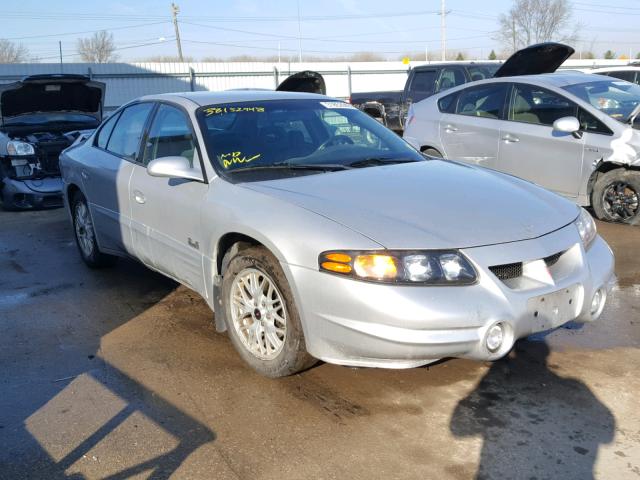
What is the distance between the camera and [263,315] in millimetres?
3643

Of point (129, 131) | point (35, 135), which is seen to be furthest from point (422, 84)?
point (129, 131)

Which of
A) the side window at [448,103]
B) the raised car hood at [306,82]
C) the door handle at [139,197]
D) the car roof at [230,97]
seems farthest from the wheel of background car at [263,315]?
the raised car hood at [306,82]

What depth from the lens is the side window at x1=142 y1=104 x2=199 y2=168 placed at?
447cm

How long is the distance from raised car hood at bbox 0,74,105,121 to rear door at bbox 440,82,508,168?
497 cm

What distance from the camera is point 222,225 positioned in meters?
3.79

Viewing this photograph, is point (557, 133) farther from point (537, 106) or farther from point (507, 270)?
point (507, 270)

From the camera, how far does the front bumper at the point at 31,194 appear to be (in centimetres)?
870

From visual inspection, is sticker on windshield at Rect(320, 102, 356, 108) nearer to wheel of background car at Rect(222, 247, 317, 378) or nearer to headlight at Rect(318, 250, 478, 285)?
wheel of background car at Rect(222, 247, 317, 378)

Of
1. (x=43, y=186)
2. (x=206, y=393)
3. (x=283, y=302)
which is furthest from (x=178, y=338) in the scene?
(x=43, y=186)

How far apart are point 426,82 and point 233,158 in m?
9.98

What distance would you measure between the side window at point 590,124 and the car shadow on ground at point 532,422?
3853 mm

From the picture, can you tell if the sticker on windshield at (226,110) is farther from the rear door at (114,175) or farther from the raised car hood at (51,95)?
the raised car hood at (51,95)

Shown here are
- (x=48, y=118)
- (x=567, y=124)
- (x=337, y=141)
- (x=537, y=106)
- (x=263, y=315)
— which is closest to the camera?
(x=263, y=315)

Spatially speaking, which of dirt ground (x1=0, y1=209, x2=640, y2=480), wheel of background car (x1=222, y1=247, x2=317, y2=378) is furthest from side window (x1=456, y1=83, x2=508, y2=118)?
wheel of background car (x1=222, y1=247, x2=317, y2=378)
